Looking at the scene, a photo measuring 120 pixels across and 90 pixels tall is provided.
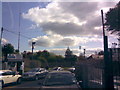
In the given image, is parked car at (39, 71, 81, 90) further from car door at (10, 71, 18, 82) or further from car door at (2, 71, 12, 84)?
car door at (10, 71, 18, 82)

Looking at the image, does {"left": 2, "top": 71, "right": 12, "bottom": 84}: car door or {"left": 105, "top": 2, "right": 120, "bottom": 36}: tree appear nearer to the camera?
{"left": 2, "top": 71, "right": 12, "bottom": 84}: car door

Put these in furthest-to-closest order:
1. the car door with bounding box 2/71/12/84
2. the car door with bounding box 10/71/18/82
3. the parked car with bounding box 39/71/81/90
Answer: the car door with bounding box 10/71/18/82, the car door with bounding box 2/71/12/84, the parked car with bounding box 39/71/81/90

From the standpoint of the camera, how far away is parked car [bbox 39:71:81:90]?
807cm

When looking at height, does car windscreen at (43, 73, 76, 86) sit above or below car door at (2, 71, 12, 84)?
above

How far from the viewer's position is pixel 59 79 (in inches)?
363

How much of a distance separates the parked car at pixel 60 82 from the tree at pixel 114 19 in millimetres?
15185

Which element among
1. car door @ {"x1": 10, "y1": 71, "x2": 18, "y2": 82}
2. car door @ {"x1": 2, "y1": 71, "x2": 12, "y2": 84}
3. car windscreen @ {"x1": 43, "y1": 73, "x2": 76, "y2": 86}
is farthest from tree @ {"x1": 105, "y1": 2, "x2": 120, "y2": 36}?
car windscreen @ {"x1": 43, "y1": 73, "x2": 76, "y2": 86}

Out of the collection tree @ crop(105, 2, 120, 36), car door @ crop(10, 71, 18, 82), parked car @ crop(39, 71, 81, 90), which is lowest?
car door @ crop(10, 71, 18, 82)

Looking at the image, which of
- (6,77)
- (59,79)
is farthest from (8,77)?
(59,79)

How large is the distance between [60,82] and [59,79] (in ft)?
0.98

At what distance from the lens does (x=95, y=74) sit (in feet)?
36.0

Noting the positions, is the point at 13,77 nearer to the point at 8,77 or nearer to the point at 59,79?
the point at 8,77

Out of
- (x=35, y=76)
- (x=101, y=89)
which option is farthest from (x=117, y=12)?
(x=101, y=89)

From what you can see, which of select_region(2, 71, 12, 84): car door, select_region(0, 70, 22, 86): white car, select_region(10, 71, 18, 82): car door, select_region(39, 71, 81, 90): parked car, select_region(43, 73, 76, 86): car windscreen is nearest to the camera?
select_region(39, 71, 81, 90): parked car
